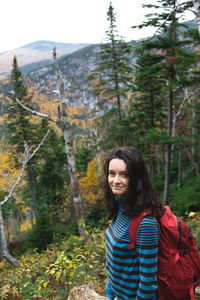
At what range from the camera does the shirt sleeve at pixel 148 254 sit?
1.50 meters

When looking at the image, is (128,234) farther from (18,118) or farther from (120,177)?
(18,118)

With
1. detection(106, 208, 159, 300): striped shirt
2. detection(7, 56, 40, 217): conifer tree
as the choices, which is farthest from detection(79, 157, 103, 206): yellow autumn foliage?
detection(106, 208, 159, 300): striped shirt

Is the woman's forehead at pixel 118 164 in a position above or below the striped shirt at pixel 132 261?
above

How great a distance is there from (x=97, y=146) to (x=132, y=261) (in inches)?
698

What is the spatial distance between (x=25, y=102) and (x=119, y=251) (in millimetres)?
17959

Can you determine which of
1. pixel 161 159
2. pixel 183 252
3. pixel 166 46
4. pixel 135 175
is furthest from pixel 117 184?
pixel 161 159

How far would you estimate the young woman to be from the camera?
1514 millimetres

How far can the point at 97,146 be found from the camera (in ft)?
63.5

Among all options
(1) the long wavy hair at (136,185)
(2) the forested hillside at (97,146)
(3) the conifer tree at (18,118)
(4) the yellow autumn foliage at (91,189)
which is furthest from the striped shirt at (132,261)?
(4) the yellow autumn foliage at (91,189)

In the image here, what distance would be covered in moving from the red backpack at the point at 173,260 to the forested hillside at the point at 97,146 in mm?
834

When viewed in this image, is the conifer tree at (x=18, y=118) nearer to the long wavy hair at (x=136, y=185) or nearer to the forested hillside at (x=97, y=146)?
the forested hillside at (x=97, y=146)

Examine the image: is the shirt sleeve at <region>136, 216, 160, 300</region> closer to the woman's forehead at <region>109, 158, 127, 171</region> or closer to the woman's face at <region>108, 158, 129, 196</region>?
the woman's face at <region>108, 158, 129, 196</region>

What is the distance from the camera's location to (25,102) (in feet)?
58.0

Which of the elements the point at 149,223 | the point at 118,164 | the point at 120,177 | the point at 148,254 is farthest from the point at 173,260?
the point at 118,164
